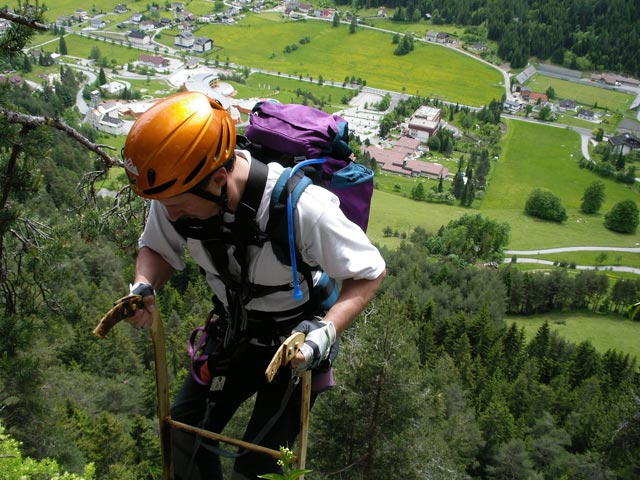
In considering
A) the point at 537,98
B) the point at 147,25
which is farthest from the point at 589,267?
the point at 147,25

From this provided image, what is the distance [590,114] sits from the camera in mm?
99562

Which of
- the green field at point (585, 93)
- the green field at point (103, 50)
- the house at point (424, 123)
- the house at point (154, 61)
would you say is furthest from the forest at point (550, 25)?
the green field at point (103, 50)

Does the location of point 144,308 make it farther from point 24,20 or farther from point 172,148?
point 24,20

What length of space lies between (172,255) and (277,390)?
1.11 m

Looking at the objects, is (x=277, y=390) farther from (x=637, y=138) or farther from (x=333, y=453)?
(x=637, y=138)

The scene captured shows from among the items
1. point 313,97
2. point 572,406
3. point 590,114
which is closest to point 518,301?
point 572,406

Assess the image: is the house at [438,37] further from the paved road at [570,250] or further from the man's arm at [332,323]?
the man's arm at [332,323]

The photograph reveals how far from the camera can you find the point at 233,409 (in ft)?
13.2

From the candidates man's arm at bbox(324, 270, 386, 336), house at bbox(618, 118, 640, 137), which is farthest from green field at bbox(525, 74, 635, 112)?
man's arm at bbox(324, 270, 386, 336)

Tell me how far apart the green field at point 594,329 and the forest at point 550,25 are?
7787 cm

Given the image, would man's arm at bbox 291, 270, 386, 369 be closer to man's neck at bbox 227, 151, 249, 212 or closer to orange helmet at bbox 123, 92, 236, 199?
man's neck at bbox 227, 151, 249, 212

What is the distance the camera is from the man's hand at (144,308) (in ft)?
11.2

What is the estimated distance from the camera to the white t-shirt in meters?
3.25

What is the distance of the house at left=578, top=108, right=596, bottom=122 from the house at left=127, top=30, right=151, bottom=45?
78.8 metres
